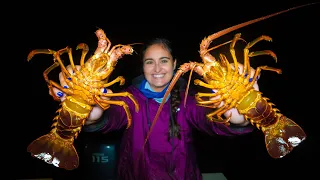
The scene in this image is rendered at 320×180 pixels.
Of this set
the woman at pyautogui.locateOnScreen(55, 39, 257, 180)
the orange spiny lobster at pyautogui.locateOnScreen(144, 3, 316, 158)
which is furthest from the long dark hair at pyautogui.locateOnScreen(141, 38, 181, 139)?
the orange spiny lobster at pyautogui.locateOnScreen(144, 3, 316, 158)

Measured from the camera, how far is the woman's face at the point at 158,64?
1.83 metres

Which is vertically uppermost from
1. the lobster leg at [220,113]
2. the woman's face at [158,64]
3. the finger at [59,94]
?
the woman's face at [158,64]

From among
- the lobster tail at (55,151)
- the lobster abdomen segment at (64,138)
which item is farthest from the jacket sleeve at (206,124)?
the lobster tail at (55,151)

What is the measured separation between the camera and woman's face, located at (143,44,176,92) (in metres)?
1.83

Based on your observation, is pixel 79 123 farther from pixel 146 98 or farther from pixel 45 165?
pixel 45 165

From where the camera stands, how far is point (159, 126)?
6.47 feet

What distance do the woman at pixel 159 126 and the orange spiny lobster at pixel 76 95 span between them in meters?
0.20

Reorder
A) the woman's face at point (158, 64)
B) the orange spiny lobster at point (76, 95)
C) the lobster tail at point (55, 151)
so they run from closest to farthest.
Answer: the orange spiny lobster at point (76, 95), the lobster tail at point (55, 151), the woman's face at point (158, 64)

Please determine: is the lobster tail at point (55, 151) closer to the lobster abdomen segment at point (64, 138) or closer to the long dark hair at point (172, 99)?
the lobster abdomen segment at point (64, 138)

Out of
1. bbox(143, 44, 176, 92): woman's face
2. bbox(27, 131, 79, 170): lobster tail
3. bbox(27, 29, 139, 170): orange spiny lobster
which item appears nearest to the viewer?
bbox(27, 29, 139, 170): orange spiny lobster

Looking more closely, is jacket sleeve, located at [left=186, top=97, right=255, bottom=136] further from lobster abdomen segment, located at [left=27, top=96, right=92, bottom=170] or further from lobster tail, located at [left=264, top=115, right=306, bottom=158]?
lobster abdomen segment, located at [left=27, top=96, right=92, bottom=170]

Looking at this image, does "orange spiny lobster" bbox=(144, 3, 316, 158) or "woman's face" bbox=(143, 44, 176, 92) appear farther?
"woman's face" bbox=(143, 44, 176, 92)

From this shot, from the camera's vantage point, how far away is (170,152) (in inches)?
76.0

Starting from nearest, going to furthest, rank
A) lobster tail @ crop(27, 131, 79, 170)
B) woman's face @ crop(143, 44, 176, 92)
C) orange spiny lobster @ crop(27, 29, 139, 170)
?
orange spiny lobster @ crop(27, 29, 139, 170) < lobster tail @ crop(27, 131, 79, 170) < woman's face @ crop(143, 44, 176, 92)
